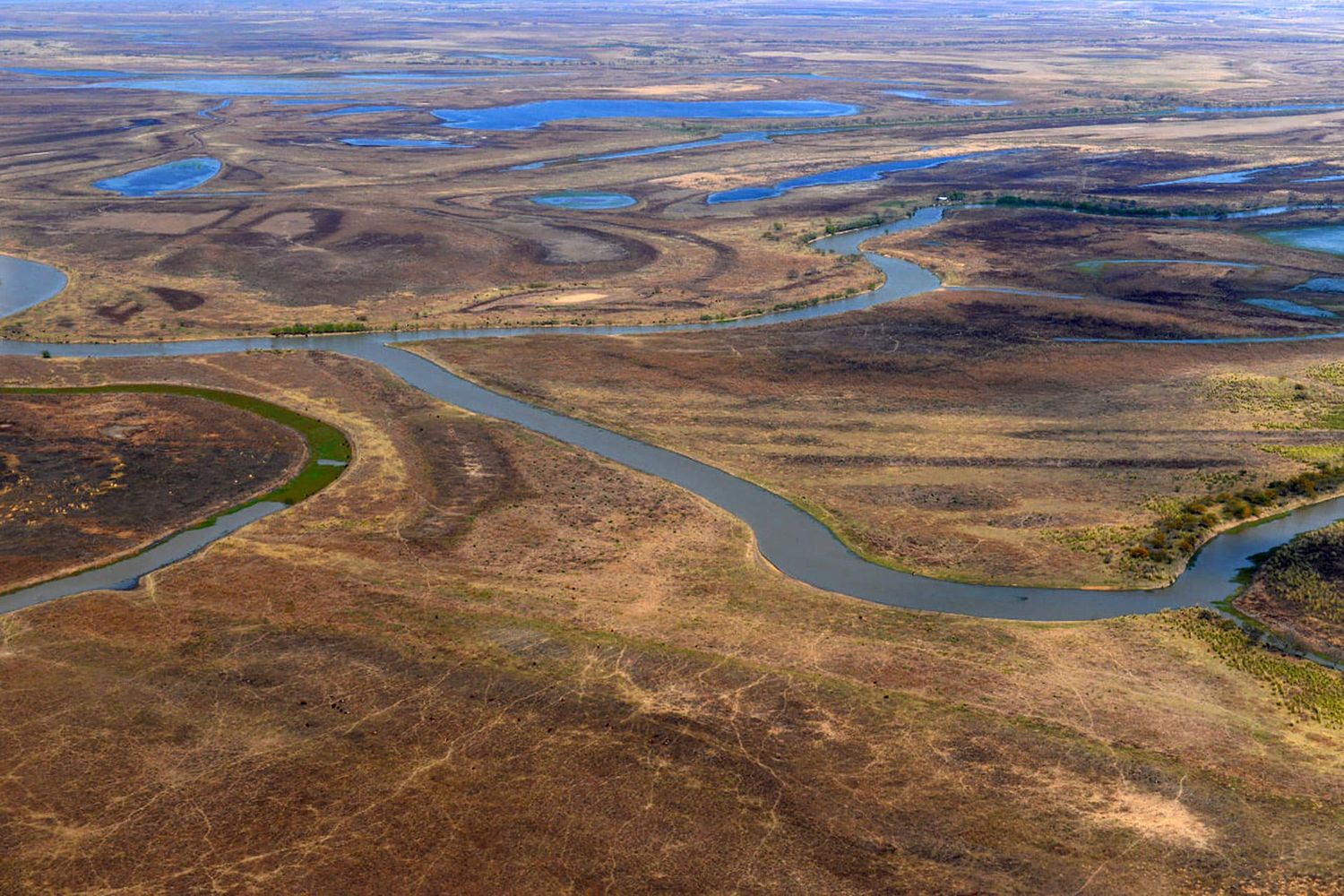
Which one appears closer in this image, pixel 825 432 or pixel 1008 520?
pixel 1008 520

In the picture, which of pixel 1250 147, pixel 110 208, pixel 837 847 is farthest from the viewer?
pixel 1250 147

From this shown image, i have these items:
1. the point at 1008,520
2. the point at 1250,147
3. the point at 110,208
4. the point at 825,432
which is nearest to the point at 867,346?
the point at 825,432

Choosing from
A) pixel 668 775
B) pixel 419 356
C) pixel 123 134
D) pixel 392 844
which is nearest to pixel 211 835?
pixel 392 844

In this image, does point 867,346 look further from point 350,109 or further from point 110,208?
point 350,109

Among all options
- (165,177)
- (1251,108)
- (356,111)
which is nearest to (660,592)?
(165,177)

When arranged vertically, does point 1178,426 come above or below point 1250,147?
below

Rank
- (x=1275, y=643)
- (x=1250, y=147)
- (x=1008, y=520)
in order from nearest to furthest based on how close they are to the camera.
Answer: (x=1275, y=643) < (x=1008, y=520) < (x=1250, y=147)

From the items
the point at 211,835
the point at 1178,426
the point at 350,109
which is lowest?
the point at 211,835
